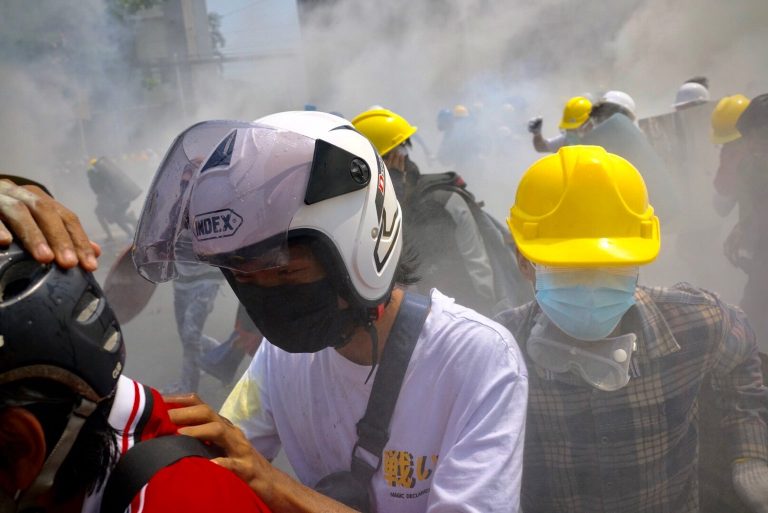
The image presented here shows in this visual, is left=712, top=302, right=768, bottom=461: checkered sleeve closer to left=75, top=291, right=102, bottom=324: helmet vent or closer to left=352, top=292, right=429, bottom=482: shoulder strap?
left=352, top=292, right=429, bottom=482: shoulder strap

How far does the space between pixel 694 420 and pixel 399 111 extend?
708 inches

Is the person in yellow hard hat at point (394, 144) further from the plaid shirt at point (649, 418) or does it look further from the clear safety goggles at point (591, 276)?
the plaid shirt at point (649, 418)

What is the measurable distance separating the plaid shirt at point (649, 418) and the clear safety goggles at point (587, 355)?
37 mm

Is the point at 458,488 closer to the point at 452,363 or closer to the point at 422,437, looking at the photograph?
the point at 422,437

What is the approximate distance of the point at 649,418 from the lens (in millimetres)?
1767

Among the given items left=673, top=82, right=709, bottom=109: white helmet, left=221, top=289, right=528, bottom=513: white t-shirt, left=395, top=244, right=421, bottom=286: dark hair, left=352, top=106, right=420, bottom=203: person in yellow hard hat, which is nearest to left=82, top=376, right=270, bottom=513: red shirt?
left=221, top=289, right=528, bottom=513: white t-shirt

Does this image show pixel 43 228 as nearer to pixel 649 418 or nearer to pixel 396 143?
pixel 649 418

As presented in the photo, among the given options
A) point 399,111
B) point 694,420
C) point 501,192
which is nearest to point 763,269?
point 694,420

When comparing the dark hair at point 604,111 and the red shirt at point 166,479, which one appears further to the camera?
the dark hair at point 604,111

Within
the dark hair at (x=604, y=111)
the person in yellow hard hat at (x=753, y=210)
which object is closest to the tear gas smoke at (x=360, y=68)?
the dark hair at (x=604, y=111)

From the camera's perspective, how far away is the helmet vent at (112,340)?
3.43ft

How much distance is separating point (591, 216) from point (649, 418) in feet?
1.98

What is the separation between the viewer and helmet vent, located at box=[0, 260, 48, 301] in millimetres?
934

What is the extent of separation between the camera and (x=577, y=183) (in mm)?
1896
